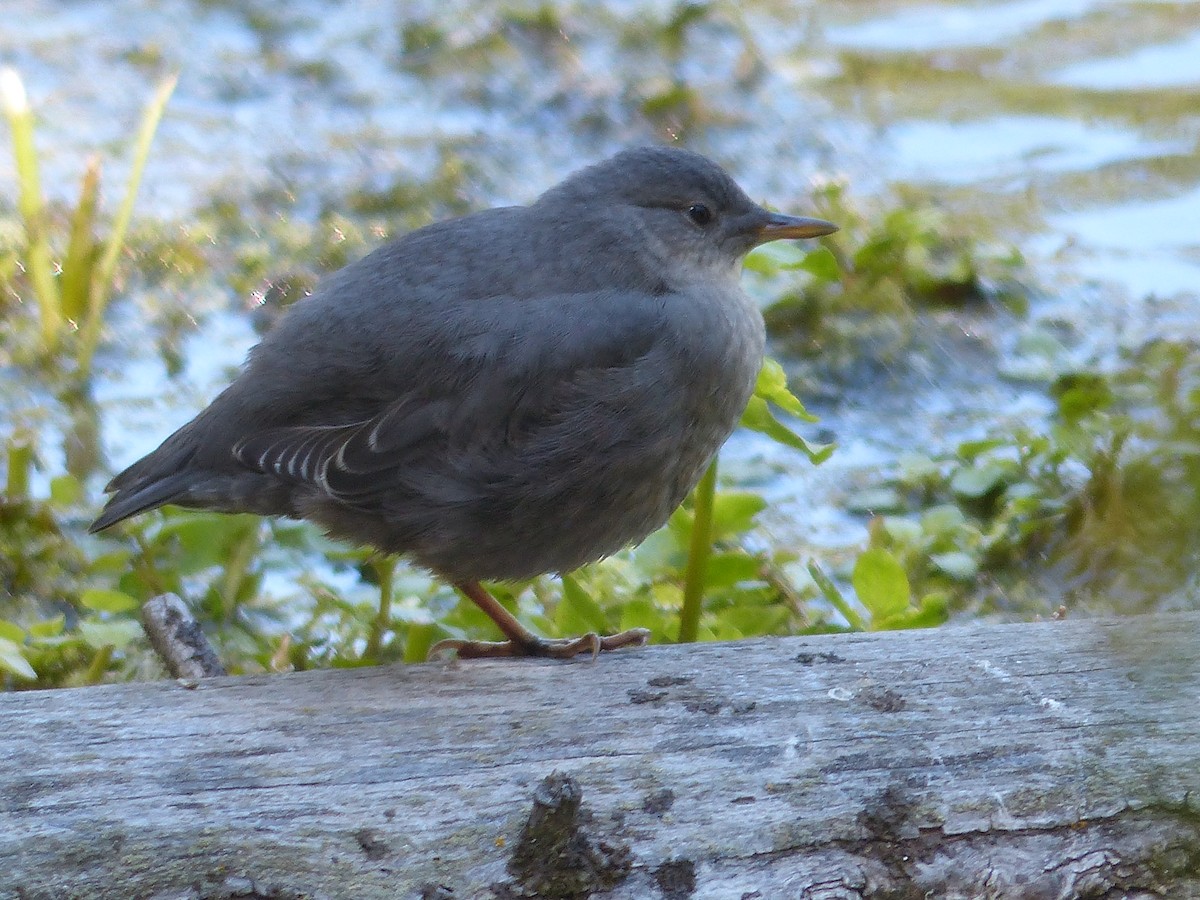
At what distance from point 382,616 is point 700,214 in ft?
4.24

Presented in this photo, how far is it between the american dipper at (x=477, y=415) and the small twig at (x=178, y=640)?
0.77 feet

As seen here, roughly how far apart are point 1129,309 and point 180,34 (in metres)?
5.98

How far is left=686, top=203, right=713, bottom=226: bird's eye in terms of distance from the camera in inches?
149

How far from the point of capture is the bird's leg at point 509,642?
336cm

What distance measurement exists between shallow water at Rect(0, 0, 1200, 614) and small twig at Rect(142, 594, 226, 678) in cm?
176

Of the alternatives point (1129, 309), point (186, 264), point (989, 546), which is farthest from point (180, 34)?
point (989, 546)

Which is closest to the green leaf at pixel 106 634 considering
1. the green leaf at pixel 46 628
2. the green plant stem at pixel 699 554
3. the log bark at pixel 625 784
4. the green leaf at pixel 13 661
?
the green leaf at pixel 46 628

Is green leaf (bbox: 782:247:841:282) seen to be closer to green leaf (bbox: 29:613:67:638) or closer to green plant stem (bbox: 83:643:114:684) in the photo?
green plant stem (bbox: 83:643:114:684)

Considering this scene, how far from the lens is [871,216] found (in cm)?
668

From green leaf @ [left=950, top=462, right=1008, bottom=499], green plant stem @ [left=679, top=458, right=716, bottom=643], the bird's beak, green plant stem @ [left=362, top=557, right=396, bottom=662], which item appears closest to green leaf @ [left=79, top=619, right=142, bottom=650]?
green plant stem @ [left=362, top=557, right=396, bottom=662]

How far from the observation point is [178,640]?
10.8 ft

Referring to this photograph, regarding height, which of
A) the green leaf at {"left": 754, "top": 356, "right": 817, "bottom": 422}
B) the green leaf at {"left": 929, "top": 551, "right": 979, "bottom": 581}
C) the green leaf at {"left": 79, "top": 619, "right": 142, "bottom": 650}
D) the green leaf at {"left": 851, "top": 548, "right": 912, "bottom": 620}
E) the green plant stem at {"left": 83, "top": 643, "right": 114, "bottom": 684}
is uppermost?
the green leaf at {"left": 754, "top": 356, "right": 817, "bottom": 422}

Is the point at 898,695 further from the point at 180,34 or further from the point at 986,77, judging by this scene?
the point at 180,34

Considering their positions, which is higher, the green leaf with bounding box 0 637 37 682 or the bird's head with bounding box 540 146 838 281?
the bird's head with bounding box 540 146 838 281
